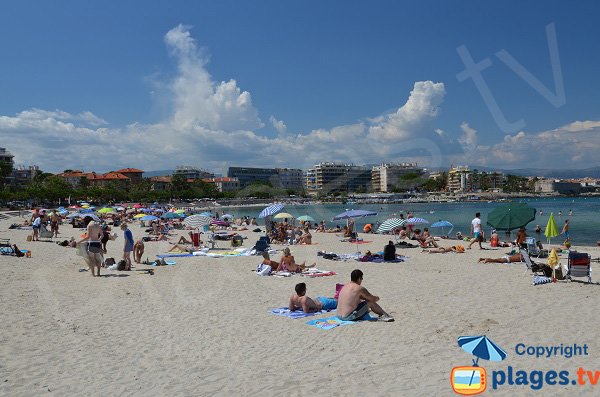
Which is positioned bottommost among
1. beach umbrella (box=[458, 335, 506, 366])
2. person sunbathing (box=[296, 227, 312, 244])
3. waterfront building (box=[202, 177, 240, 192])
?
person sunbathing (box=[296, 227, 312, 244])

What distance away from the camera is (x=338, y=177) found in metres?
178

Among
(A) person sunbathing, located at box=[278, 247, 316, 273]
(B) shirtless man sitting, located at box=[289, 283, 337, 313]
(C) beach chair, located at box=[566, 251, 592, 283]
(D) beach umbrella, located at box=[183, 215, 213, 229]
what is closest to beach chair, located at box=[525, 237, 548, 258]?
(C) beach chair, located at box=[566, 251, 592, 283]

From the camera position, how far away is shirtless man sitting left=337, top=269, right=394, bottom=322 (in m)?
7.19

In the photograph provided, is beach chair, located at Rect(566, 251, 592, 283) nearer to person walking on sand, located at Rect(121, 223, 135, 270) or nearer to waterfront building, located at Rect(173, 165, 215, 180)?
person walking on sand, located at Rect(121, 223, 135, 270)

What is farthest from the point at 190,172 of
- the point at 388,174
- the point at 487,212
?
the point at 487,212

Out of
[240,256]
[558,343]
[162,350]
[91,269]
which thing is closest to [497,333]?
[558,343]

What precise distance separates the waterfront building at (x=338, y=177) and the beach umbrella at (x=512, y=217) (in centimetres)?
15113

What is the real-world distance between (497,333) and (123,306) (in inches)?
249

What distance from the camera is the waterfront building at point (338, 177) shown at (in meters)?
173

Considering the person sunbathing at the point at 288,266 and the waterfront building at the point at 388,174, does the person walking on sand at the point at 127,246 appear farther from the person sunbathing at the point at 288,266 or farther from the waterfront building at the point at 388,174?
the waterfront building at the point at 388,174

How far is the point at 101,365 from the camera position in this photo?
539 cm

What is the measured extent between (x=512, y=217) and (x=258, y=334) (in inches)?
438

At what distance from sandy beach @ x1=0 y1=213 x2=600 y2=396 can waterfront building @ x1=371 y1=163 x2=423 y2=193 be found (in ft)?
531

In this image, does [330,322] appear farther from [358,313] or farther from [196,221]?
[196,221]
